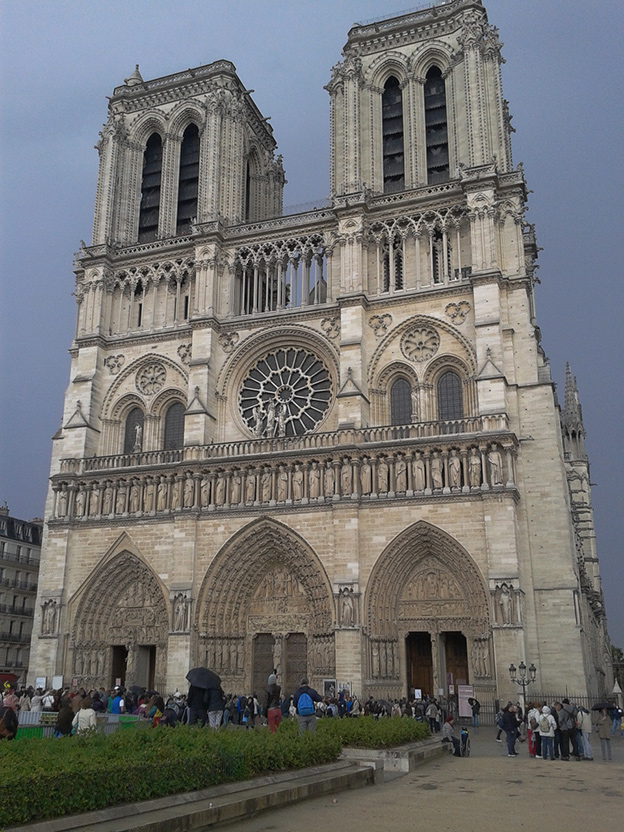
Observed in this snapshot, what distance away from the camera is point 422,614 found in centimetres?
2566

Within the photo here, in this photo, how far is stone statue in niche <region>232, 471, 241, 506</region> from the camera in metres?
27.9

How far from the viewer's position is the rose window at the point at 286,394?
2972cm

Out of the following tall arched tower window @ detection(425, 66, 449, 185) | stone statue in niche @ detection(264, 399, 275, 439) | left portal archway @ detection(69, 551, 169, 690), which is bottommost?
left portal archway @ detection(69, 551, 169, 690)

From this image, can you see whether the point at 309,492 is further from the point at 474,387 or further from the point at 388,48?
the point at 388,48

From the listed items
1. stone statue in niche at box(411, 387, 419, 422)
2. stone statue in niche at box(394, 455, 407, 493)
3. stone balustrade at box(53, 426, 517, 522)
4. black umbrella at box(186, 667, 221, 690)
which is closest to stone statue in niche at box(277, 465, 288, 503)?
stone balustrade at box(53, 426, 517, 522)

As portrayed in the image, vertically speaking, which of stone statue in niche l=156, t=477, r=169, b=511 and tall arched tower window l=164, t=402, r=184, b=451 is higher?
tall arched tower window l=164, t=402, r=184, b=451

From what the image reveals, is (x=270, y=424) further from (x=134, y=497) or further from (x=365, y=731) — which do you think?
(x=365, y=731)

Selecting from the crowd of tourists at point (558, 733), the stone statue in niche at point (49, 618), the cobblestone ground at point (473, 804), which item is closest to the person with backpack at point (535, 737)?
the crowd of tourists at point (558, 733)

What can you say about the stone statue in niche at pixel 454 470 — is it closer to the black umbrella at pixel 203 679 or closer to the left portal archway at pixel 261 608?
the left portal archway at pixel 261 608

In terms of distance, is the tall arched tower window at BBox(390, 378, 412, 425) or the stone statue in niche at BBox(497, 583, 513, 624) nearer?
the stone statue in niche at BBox(497, 583, 513, 624)

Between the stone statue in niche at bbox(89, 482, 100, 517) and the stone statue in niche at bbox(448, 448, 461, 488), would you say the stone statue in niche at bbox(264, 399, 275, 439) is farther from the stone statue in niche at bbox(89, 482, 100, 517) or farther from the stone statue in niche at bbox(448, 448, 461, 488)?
the stone statue in niche at bbox(448, 448, 461, 488)

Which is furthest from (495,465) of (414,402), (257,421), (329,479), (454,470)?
(257,421)

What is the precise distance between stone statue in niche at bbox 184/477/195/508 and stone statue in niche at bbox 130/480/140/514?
2219 mm

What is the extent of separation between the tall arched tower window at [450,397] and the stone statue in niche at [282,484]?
5.85 meters
